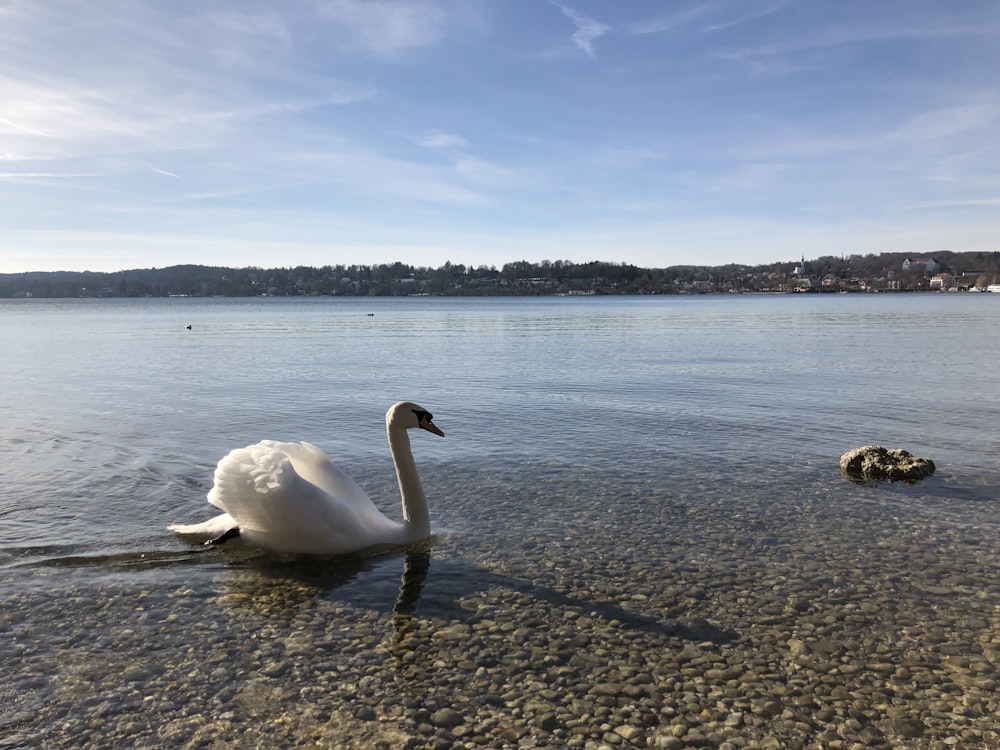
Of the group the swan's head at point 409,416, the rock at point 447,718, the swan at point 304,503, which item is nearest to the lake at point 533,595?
the rock at point 447,718

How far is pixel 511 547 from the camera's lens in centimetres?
905

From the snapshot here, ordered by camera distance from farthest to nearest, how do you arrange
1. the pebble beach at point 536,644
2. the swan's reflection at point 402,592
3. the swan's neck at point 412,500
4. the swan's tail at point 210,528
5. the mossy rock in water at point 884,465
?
1. the mossy rock in water at point 884,465
2. the swan's neck at point 412,500
3. the swan's tail at point 210,528
4. the swan's reflection at point 402,592
5. the pebble beach at point 536,644

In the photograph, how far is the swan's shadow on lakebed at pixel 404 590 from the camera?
709cm

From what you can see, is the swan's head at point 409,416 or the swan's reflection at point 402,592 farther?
the swan's head at point 409,416

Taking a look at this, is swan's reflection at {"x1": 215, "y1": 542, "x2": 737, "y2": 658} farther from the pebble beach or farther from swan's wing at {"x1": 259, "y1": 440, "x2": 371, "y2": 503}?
swan's wing at {"x1": 259, "y1": 440, "x2": 371, "y2": 503}

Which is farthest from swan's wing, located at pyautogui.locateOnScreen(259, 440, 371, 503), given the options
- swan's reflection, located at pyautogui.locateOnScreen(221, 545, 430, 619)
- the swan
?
swan's reflection, located at pyautogui.locateOnScreen(221, 545, 430, 619)

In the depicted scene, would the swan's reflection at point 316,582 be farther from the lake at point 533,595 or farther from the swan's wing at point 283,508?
the swan's wing at point 283,508

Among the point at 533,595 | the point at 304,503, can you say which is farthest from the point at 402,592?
the point at 304,503

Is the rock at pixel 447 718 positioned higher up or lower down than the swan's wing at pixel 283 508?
lower down

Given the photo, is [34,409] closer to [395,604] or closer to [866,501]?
[395,604]

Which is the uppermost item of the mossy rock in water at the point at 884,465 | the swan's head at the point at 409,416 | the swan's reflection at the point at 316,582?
the swan's head at the point at 409,416

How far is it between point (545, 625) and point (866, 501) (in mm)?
6273

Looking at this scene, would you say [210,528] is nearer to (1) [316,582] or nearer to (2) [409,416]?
(1) [316,582]

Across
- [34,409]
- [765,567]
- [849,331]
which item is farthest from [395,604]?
[849,331]
